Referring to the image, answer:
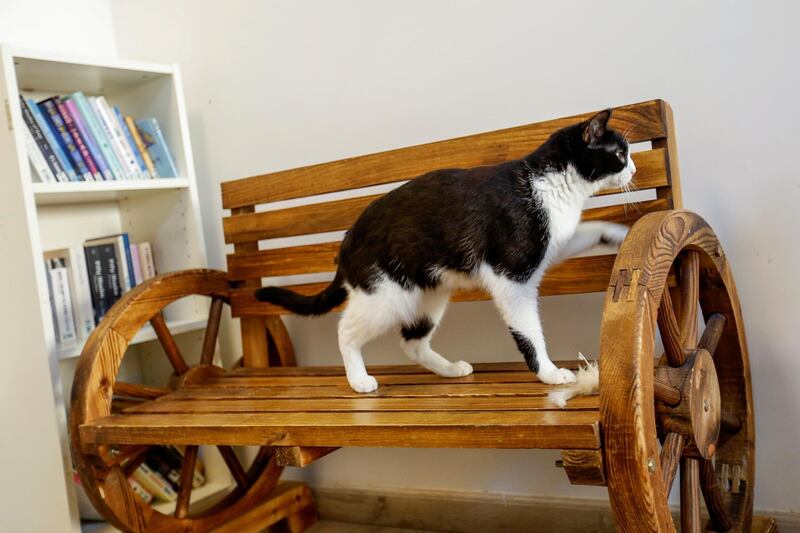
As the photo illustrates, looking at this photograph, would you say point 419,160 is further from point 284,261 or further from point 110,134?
point 110,134

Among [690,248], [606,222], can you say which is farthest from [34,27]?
[690,248]

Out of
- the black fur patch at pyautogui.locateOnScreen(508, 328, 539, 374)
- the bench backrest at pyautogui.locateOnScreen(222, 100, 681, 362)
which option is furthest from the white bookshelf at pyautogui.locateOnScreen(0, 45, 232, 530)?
the black fur patch at pyautogui.locateOnScreen(508, 328, 539, 374)

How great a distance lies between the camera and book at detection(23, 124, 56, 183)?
1.76m

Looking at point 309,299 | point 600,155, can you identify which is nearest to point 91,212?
point 309,299

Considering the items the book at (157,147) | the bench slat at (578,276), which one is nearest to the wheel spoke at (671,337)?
the bench slat at (578,276)

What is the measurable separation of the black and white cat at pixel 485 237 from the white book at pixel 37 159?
85 cm

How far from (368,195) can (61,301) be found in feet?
2.71

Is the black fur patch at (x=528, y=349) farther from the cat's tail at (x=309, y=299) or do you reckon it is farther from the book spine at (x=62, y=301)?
the book spine at (x=62, y=301)

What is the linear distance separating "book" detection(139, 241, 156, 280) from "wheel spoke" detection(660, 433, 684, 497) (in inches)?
58.8

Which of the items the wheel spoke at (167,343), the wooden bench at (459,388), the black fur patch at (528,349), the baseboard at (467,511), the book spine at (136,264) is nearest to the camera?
the wooden bench at (459,388)

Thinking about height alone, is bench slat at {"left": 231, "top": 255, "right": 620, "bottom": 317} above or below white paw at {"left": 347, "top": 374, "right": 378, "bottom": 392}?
above

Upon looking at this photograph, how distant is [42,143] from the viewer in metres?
1.79

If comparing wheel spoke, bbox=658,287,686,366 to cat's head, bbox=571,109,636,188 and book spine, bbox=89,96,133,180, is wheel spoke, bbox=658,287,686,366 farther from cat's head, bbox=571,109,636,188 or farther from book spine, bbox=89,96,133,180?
book spine, bbox=89,96,133,180

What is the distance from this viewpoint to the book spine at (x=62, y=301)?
184 cm
